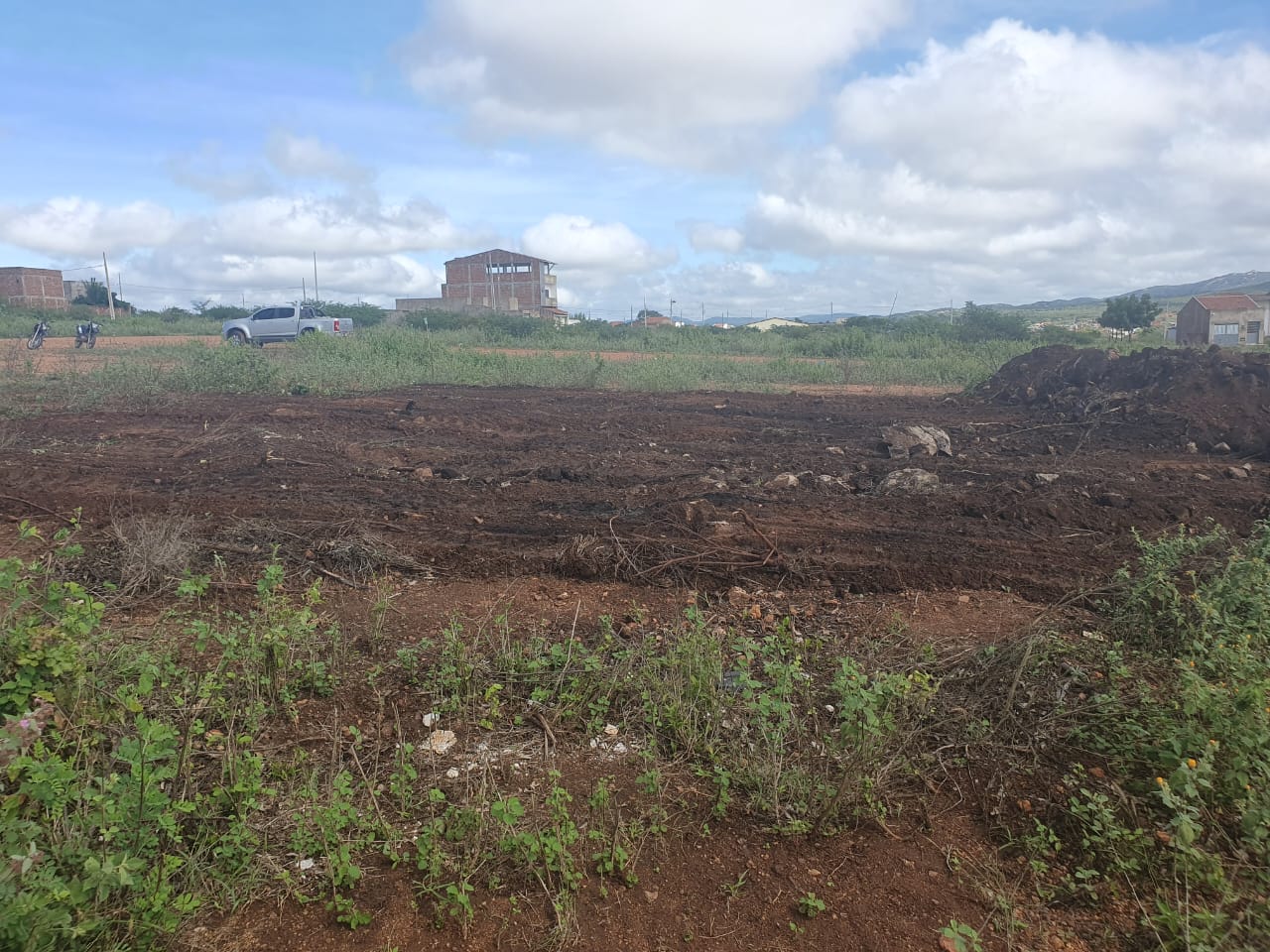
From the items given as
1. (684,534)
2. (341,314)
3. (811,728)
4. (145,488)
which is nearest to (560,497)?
(684,534)

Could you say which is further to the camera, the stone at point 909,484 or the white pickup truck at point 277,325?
the white pickup truck at point 277,325

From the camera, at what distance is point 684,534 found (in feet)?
20.6

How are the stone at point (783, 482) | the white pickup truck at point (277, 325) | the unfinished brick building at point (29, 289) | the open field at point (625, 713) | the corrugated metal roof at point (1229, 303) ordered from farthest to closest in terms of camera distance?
the unfinished brick building at point (29, 289) < the corrugated metal roof at point (1229, 303) < the white pickup truck at point (277, 325) < the stone at point (783, 482) < the open field at point (625, 713)

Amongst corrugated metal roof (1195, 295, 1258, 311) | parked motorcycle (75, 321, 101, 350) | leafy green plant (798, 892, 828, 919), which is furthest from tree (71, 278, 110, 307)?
corrugated metal roof (1195, 295, 1258, 311)

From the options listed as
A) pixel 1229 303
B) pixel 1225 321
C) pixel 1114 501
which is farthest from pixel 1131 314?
pixel 1114 501

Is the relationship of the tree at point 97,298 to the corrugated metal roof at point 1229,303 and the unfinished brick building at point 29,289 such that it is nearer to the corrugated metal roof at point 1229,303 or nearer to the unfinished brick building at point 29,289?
the unfinished brick building at point 29,289

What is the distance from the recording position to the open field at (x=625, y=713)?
2652mm

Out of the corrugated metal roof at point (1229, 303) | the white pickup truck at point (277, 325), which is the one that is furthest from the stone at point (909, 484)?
the corrugated metal roof at point (1229, 303)

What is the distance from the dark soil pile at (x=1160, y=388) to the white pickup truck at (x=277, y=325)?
1990 centimetres

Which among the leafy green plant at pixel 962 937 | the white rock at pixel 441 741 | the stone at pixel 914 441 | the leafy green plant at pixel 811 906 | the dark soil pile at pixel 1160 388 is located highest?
the dark soil pile at pixel 1160 388

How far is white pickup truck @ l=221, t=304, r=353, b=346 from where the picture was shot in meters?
26.5

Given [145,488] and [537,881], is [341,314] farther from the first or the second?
[537,881]

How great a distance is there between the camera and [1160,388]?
45.2 ft

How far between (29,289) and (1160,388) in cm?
5058
